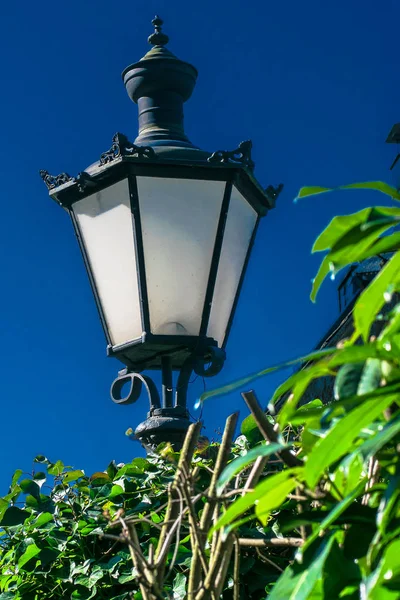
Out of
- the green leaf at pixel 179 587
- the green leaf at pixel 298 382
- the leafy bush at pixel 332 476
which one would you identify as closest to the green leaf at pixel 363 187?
the leafy bush at pixel 332 476

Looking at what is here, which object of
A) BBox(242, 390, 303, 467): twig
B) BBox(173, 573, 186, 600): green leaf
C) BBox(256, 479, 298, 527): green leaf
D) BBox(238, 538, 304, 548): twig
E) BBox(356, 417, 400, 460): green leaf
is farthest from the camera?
BBox(173, 573, 186, 600): green leaf

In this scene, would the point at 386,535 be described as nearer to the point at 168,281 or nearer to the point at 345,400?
the point at 345,400

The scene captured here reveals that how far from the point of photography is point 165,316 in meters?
4.16

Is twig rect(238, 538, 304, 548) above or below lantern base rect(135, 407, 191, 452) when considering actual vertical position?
below

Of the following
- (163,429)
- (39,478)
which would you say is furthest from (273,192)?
(39,478)

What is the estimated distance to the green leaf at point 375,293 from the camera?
1146 millimetres

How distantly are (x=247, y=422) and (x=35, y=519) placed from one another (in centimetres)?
72

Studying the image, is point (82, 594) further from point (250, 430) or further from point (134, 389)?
point (134, 389)

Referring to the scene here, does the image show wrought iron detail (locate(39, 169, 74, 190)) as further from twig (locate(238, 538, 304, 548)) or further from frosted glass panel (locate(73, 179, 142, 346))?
twig (locate(238, 538, 304, 548))

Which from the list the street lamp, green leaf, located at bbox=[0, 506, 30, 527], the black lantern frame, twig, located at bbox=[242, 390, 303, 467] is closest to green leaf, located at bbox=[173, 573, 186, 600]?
green leaf, located at bbox=[0, 506, 30, 527]

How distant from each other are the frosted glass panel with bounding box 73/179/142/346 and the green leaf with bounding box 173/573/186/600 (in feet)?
5.79

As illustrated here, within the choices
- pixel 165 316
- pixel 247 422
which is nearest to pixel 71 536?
pixel 247 422

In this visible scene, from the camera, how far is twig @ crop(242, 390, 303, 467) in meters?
1.32

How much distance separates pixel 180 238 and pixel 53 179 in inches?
26.7
